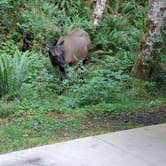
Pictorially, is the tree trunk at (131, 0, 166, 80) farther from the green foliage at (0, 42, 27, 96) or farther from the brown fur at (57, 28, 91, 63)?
the green foliage at (0, 42, 27, 96)

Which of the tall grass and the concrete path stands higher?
the tall grass

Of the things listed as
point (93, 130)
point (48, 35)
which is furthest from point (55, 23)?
point (93, 130)

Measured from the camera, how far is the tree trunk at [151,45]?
9.41m

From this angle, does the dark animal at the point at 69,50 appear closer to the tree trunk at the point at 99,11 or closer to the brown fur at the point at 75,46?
→ the brown fur at the point at 75,46

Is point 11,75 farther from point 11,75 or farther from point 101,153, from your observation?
point 101,153

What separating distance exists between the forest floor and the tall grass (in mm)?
1451

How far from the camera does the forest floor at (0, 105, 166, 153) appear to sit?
18.7 feet

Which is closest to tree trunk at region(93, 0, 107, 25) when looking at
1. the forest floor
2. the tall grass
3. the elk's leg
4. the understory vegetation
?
the understory vegetation

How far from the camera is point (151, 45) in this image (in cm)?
964

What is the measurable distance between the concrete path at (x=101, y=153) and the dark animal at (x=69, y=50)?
486 centimetres

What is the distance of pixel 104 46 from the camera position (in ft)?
45.7

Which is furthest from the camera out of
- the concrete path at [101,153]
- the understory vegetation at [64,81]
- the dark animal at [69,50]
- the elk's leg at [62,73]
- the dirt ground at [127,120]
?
the dark animal at [69,50]

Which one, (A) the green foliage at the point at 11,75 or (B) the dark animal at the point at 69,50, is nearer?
(A) the green foliage at the point at 11,75

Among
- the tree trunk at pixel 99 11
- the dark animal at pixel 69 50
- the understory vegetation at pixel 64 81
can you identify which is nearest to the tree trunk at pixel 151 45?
the understory vegetation at pixel 64 81
